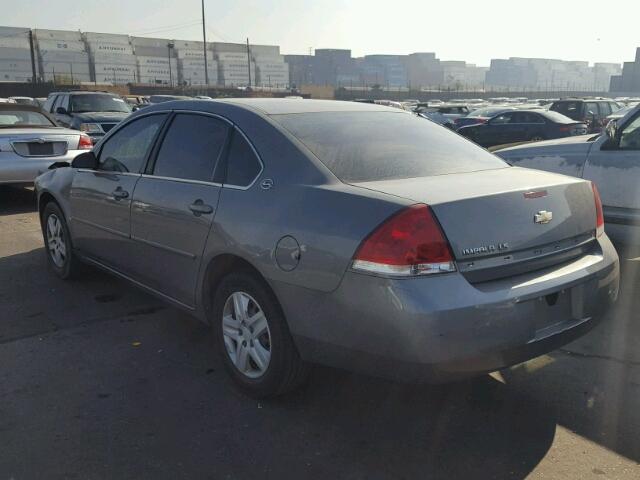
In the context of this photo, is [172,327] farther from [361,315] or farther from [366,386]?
[361,315]

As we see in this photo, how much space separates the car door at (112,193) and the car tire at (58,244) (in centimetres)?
24

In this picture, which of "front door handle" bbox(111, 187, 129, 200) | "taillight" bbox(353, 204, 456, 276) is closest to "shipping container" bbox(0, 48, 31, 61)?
"front door handle" bbox(111, 187, 129, 200)

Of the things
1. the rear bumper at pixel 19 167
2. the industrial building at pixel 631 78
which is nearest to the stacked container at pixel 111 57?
the industrial building at pixel 631 78

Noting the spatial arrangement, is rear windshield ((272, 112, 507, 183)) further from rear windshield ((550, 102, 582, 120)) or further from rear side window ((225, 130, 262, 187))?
rear windshield ((550, 102, 582, 120))

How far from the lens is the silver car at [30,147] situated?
8.63 m

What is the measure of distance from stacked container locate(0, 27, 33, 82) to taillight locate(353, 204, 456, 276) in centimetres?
10829

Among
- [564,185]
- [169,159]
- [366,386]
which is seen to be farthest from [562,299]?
→ [169,159]

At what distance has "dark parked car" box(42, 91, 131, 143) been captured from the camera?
1303 centimetres

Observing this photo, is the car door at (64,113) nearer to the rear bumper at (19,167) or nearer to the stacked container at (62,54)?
the rear bumper at (19,167)

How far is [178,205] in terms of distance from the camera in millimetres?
3709

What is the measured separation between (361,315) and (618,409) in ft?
5.31

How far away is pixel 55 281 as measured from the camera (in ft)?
18.1

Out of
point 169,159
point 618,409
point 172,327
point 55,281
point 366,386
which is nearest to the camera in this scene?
point 618,409

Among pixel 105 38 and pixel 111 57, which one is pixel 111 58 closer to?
pixel 111 57
